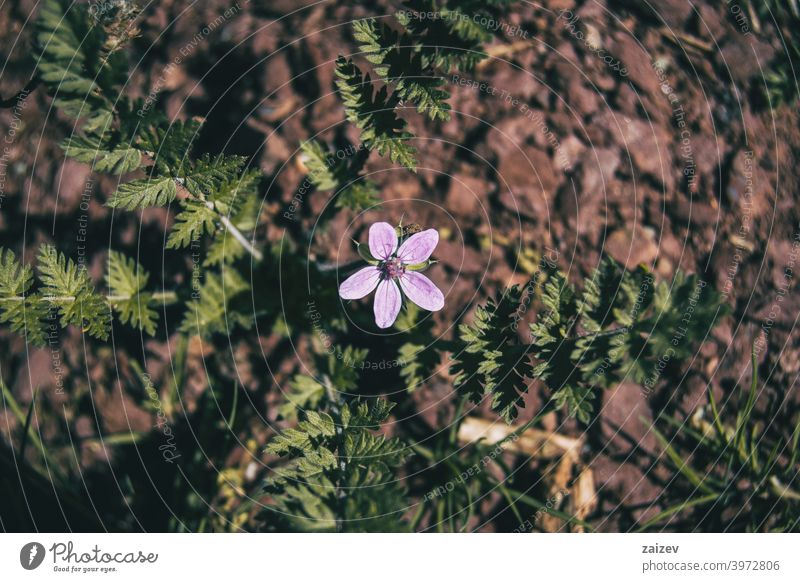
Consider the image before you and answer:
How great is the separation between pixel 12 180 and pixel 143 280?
1.88 m

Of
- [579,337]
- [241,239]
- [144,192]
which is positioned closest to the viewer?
[144,192]

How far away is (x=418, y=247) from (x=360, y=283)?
0.34 meters

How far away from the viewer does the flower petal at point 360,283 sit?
2.89 meters

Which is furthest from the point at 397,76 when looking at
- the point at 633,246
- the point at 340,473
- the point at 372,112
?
the point at 633,246

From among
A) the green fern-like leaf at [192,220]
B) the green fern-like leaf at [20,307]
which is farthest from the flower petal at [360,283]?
the green fern-like leaf at [20,307]

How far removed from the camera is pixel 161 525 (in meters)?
3.98

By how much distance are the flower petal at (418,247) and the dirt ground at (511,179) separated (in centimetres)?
133

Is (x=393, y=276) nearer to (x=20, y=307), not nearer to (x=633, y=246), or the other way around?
(x=20, y=307)

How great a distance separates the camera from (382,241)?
2947 millimetres

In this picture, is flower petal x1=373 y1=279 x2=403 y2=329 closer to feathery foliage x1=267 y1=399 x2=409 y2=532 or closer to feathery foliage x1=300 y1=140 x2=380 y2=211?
feathery foliage x1=267 y1=399 x2=409 y2=532

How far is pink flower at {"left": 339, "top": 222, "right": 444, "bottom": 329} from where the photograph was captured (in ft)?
9.52

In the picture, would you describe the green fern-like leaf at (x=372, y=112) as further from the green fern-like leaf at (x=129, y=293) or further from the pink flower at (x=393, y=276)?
the green fern-like leaf at (x=129, y=293)

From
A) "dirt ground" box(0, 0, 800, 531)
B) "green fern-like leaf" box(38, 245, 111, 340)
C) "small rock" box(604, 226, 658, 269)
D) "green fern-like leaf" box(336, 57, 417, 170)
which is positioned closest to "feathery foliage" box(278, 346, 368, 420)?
"dirt ground" box(0, 0, 800, 531)

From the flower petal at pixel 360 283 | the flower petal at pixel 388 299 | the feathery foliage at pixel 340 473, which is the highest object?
the flower petal at pixel 360 283
